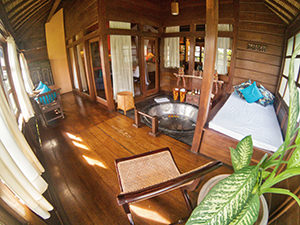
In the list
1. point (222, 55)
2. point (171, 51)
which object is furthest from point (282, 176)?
point (171, 51)

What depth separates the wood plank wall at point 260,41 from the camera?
11.1 ft

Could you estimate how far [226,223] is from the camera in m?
0.58

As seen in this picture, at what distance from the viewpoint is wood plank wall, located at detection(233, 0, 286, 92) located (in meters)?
3.40

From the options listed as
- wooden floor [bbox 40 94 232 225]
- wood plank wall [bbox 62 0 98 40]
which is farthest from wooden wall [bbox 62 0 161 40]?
wooden floor [bbox 40 94 232 225]

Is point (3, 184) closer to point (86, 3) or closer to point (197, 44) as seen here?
point (86, 3)

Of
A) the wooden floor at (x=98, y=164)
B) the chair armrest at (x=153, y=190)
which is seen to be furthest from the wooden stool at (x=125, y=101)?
the chair armrest at (x=153, y=190)

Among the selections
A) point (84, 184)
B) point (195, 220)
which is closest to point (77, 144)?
point (84, 184)

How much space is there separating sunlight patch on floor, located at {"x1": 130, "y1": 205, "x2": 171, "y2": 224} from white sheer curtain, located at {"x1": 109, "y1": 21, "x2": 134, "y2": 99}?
3306mm

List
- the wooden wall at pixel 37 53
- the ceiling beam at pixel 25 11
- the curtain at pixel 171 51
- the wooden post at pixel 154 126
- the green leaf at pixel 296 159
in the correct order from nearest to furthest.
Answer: the green leaf at pixel 296 159 < the wooden post at pixel 154 126 < the ceiling beam at pixel 25 11 < the curtain at pixel 171 51 < the wooden wall at pixel 37 53

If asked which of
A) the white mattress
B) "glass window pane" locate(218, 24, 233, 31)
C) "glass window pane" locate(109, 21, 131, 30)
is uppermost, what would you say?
"glass window pane" locate(109, 21, 131, 30)

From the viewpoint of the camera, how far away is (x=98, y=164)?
2.32 metres

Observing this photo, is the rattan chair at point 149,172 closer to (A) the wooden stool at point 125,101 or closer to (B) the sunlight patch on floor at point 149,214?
(B) the sunlight patch on floor at point 149,214

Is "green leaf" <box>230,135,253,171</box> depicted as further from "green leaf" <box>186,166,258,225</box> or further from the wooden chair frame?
the wooden chair frame

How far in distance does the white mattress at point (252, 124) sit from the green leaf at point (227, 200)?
1.67m
